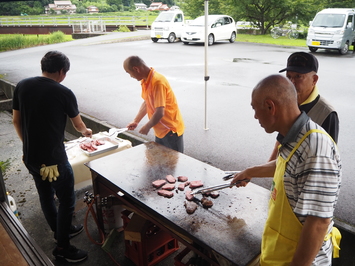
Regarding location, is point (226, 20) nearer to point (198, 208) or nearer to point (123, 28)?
point (123, 28)

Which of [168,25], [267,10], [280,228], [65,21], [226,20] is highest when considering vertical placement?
[267,10]

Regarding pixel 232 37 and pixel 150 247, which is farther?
pixel 232 37

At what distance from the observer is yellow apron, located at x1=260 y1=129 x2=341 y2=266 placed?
1.61 meters

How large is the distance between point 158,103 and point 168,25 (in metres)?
17.3

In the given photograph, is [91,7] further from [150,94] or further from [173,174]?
[173,174]

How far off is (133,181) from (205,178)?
2.38 ft

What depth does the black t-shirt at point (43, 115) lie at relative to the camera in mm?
2857

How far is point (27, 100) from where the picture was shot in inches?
113

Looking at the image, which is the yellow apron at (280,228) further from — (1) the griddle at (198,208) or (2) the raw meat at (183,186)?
(2) the raw meat at (183,186)

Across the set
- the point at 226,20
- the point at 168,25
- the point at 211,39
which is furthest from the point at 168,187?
the point at 168,25

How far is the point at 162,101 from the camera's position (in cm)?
367

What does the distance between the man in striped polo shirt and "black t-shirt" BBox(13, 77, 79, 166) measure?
6.68ft

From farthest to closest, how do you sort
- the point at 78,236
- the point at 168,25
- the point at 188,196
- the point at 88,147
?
the point at 168,25, the point at 88,147, the point at 78,236, the point at 188,196

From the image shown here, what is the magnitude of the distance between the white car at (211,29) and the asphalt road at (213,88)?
1.97 feet
